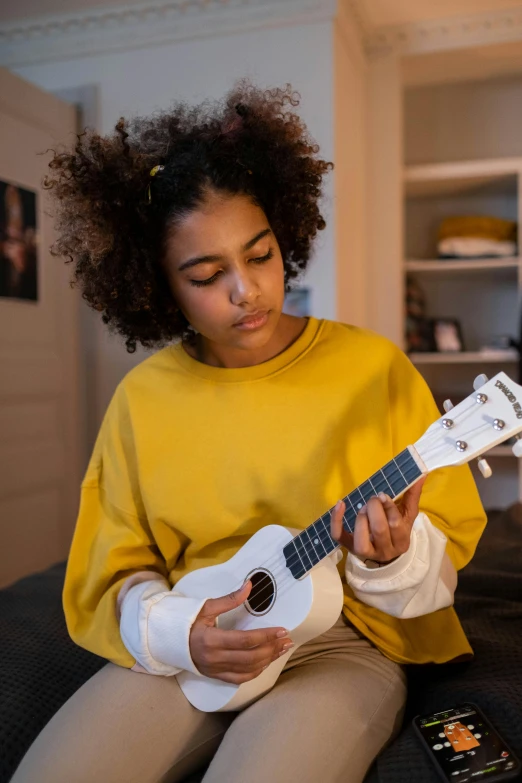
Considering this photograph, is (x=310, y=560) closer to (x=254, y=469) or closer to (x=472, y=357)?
(x=254, y=469)

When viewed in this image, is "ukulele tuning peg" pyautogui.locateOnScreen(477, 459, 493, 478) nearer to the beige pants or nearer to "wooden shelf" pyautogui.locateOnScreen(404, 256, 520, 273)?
the beige pants

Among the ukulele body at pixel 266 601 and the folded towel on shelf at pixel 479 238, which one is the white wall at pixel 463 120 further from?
the ukulele body at pixel 266 601

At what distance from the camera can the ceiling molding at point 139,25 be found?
2830 mm

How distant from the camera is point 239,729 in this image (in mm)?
897

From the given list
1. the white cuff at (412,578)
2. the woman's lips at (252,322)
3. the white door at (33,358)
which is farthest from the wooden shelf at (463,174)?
the white cuff at (412,578)

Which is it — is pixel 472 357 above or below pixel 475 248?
below

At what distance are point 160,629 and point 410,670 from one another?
0.40 meters

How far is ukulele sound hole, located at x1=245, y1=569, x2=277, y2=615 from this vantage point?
991mm

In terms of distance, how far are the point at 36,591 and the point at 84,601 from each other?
1.54ft

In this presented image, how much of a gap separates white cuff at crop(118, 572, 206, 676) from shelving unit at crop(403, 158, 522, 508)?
8.33 feet

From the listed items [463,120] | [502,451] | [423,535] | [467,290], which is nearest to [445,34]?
[463,120]

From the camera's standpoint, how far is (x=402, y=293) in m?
3.39

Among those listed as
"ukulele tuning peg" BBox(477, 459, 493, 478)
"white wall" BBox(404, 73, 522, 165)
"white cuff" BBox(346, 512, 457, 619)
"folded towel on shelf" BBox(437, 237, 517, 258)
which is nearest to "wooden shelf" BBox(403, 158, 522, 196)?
"white wall" BBox(404, 73, 522, 165)

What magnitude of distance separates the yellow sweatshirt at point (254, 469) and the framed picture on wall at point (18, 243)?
1720 mm
